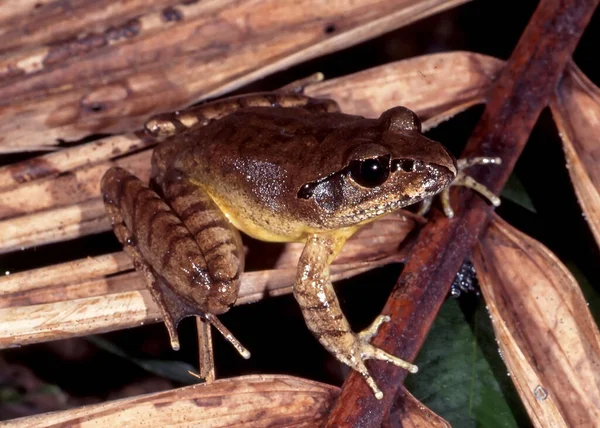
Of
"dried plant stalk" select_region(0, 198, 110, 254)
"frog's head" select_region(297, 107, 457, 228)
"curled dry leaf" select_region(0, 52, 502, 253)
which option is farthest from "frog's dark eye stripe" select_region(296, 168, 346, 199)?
"dried plant stalk" select_region(0, 198, 110, 254)

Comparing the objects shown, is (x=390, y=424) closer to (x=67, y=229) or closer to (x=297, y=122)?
(x=297, y=122)

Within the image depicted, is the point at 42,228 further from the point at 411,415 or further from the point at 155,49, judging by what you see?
the point at 411,415

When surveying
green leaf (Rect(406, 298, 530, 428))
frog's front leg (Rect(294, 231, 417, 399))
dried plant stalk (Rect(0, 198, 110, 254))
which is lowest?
green leaf (Rect(406, 298, 530, 428))

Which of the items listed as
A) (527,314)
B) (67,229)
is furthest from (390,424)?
(67,229)

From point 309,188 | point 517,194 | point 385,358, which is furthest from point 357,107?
point 385,358

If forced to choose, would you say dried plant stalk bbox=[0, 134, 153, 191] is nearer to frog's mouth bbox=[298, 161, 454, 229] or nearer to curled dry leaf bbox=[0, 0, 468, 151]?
curled dry leaf bbox=[0, 0, 468, 151]

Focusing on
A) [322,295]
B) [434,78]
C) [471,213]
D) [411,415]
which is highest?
[434,78]

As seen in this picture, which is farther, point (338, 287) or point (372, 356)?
point (338, 287)

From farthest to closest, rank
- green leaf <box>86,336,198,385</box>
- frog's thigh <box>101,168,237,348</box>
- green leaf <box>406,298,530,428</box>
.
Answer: green leaf <box>86,336,198,385</box> → frog's thigh <box>101,168,237,348</box> → green leaf <box>406,298,530,428</box>
